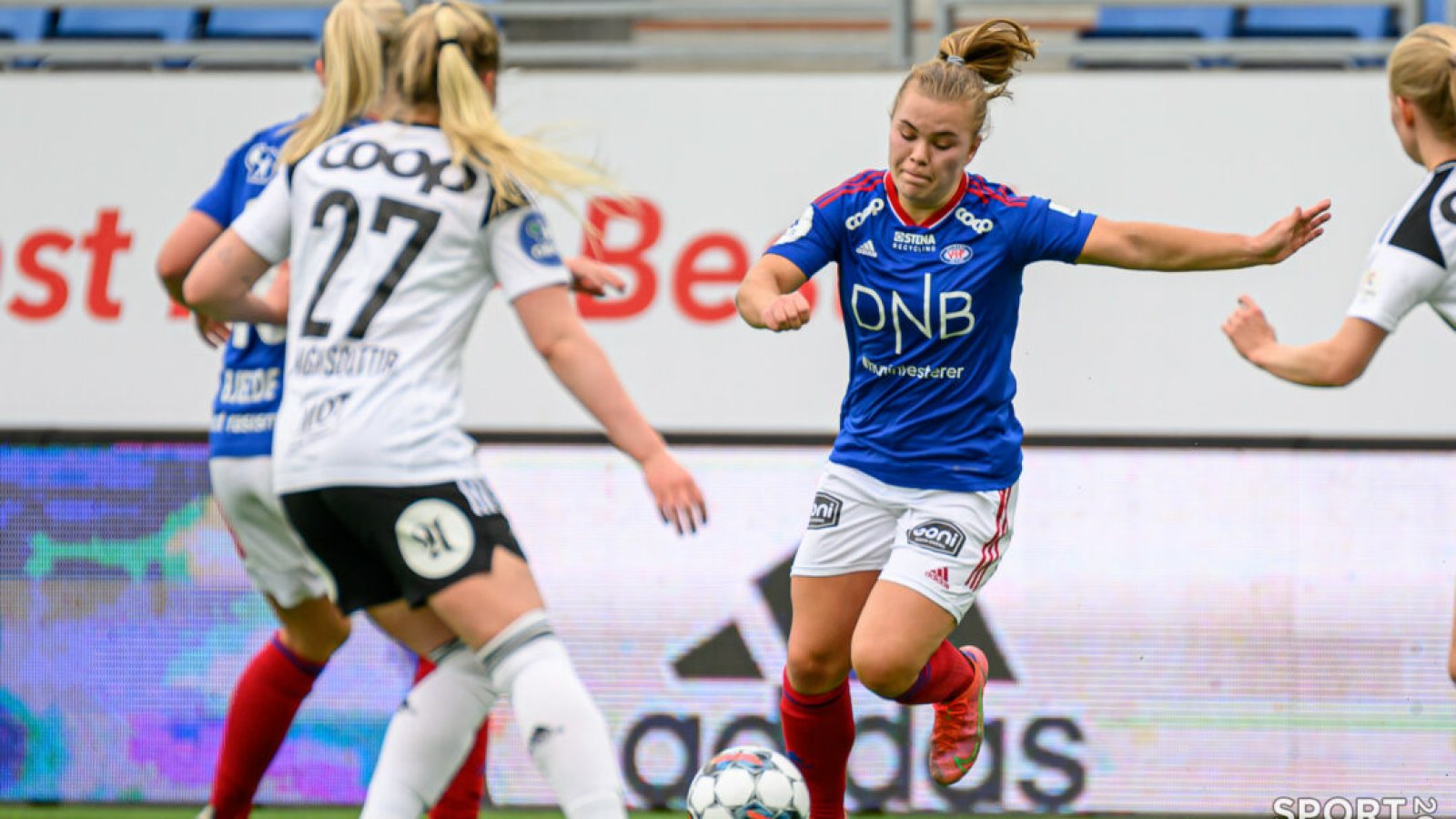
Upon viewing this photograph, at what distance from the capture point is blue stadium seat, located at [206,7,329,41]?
7516 millimetres

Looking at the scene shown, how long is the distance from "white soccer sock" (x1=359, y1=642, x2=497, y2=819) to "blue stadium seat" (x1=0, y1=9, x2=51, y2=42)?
214 inches

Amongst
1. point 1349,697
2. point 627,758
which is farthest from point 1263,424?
point 627,758

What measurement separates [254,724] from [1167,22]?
5.07 meters

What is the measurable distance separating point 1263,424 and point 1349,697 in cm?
114

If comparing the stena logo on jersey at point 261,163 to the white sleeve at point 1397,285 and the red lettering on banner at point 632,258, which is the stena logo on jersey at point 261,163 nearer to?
the white sleeve at point 1397,285

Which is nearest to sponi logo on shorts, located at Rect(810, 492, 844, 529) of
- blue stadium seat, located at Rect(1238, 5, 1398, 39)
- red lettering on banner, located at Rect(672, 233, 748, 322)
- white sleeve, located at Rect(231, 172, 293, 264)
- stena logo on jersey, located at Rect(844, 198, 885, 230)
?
stena logo on jersey, located at Rect(844, 198, 885, 230)

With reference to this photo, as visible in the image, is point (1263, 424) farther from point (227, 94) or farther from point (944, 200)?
point (227, 94)

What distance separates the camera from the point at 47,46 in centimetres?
718

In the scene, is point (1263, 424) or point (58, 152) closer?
point (1263, 424)

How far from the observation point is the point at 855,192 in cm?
407

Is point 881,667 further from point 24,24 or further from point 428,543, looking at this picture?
point 24,24

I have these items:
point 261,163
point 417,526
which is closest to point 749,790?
point 417,526

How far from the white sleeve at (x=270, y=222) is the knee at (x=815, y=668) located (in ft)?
5.11

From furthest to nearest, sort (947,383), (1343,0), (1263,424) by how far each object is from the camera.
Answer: (1343,0) < (1263,424) < (947,383)
